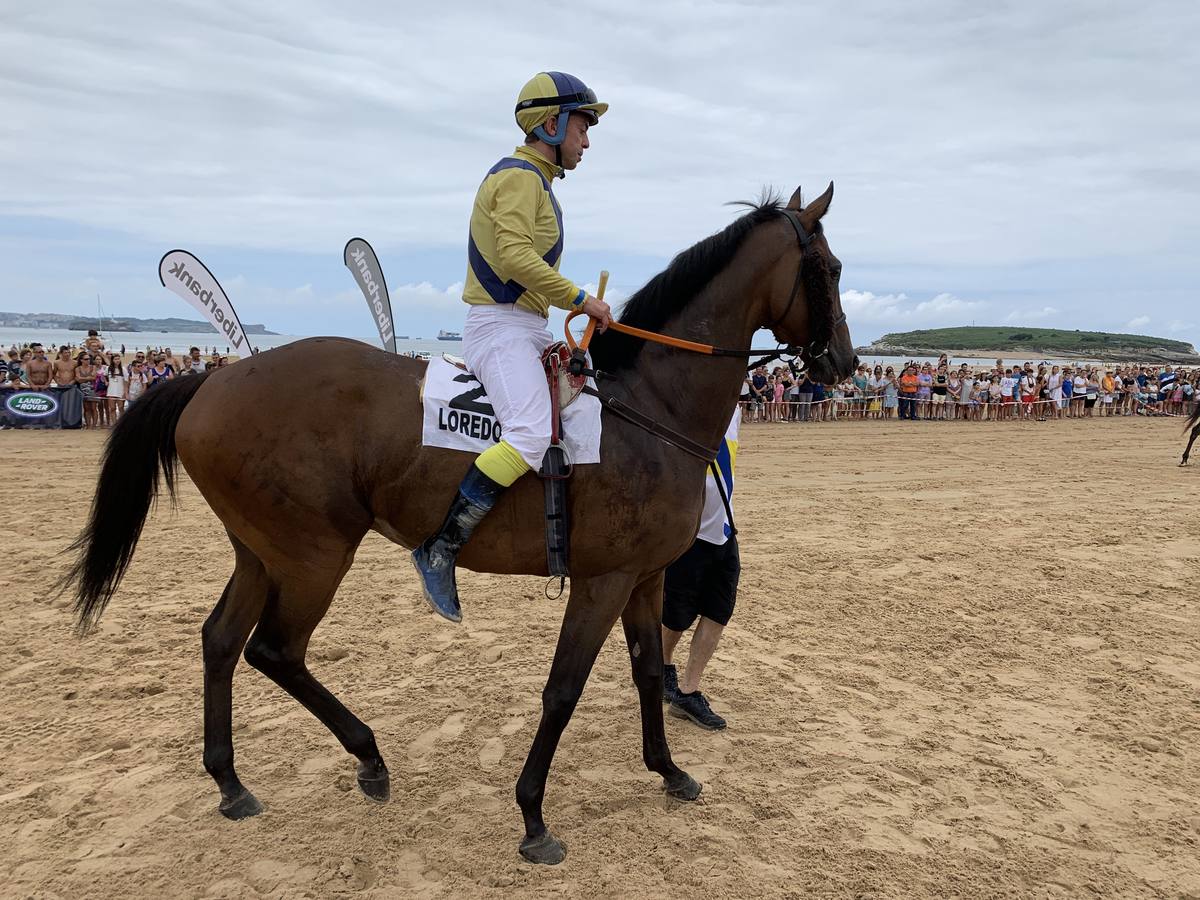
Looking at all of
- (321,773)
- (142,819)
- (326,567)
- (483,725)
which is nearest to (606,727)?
(483,725)

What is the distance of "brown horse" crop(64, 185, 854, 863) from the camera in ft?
11.4

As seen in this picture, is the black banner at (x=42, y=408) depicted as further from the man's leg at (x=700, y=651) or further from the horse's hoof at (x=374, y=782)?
the man's leg at (x=700, y=651)

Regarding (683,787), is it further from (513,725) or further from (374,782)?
(374,782)

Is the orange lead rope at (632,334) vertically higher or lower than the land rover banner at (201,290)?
lower

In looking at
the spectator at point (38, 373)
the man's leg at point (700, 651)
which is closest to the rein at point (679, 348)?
the man's leg at point (700, 651)

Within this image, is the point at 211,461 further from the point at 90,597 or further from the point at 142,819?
the point at 142,819

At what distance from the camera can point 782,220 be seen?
3740 millimetres

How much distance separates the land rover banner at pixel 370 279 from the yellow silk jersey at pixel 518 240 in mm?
8656

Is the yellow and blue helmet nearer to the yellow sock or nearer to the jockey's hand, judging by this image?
the jockey's hand

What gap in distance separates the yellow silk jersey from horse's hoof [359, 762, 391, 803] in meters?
2.18

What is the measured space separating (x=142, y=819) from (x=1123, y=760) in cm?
474

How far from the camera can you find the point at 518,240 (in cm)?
334

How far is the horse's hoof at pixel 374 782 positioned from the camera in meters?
3.72

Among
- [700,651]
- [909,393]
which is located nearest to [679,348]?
[700,651]
